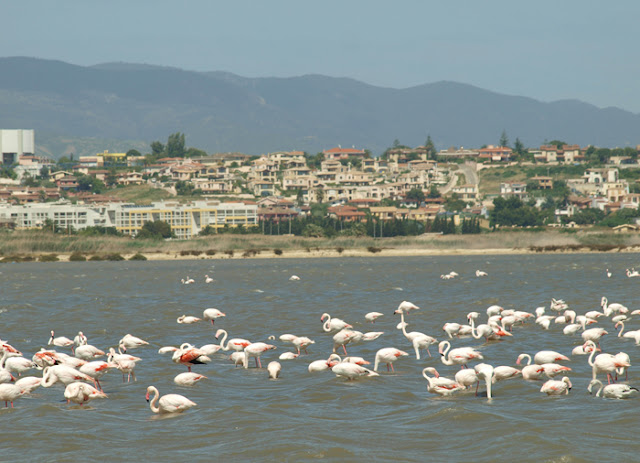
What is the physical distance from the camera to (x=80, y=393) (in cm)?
1279

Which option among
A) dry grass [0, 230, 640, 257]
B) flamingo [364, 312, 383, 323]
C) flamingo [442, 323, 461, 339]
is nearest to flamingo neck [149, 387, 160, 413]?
flamingo [442, 323, 461, 339]

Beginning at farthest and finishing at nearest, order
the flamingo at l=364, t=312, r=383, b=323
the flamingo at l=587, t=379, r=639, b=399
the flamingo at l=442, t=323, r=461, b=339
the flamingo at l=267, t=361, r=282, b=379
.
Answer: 1. the flamingo at l=364, t=312, r=383, b=323
2. the flamingo at l=442, t=323, r=461, b=339
3. the flamingo at l=267, t=361, r=282, b=379
4. the flamingo at l=587, t=379, r=639, b=399

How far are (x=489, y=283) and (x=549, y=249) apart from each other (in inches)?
1640

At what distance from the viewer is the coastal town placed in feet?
418

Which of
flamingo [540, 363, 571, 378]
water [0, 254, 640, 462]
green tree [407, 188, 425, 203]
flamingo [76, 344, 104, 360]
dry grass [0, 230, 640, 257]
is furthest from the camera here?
green tree [407, 188, 425, 203]

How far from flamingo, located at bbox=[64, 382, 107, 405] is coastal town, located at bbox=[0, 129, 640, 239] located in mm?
95804

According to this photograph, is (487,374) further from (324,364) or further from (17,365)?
(17,365)

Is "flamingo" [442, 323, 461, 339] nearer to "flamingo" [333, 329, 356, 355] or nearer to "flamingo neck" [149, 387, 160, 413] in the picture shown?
"flamingo" [333, 329, 356, 355]

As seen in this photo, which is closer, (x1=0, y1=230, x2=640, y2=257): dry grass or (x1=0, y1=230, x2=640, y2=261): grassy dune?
(x1=0, y1=230, x2=640, y2=261): grassy dune

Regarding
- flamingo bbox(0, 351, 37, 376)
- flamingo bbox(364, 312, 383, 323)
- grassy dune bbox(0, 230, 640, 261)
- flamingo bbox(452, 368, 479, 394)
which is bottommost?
grassy dune bbox(0, 230, 640, 261)

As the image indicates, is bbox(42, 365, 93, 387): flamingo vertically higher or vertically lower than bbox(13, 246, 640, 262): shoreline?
higher

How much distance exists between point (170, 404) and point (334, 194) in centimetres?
15646

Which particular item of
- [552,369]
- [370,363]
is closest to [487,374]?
[552,369]

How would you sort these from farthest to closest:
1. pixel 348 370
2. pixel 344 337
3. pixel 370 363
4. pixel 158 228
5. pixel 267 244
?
pixel 158 228, pixel 267 244, pixel 344 337, pixel 370 363, pixel 348 370
